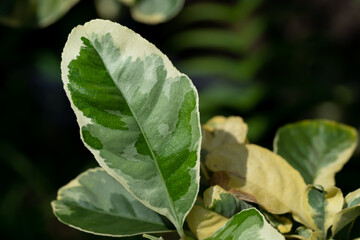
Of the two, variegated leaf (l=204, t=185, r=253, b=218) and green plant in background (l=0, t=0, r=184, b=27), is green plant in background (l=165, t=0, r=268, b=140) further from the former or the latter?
variegated leaf (l=204, t=185, r=253, b=218)

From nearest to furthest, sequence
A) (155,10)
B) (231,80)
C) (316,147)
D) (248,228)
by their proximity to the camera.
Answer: (248,228), (316,147), (155,10), (231,80)

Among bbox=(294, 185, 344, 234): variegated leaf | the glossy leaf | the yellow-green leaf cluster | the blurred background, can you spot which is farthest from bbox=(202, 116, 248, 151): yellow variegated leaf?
the blurred background

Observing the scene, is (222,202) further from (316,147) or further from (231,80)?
(231,80)

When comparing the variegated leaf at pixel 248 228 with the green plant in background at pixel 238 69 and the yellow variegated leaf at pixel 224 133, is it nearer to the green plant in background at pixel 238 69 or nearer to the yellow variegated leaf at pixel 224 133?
the yellow variegated leaf at pixel 224 133

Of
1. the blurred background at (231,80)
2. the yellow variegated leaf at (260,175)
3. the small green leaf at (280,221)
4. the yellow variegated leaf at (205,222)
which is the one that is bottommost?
the blurred background at (231,80)

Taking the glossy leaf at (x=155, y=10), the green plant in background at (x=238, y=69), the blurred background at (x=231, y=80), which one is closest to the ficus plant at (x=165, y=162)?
the glossy leaf at (x=155, y=10)

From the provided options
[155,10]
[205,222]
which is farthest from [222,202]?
[155,10]

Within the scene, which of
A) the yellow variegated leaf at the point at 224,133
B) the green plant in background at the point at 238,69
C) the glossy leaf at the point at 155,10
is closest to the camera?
the yellow variegated leaf at the point at 224,133
